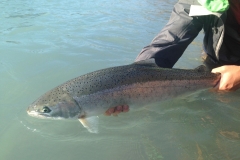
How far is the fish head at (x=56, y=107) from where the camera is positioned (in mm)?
2830

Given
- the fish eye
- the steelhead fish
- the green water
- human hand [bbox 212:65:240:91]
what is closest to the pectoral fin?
the steelhead fish

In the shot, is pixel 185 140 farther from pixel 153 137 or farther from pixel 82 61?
pixel 82 61

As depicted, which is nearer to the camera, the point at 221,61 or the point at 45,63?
the point at 221,61

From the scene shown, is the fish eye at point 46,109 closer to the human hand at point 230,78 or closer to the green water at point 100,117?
the green water at point 100,117

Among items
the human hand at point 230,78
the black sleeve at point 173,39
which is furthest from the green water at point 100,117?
the black sleeve at point 173,39

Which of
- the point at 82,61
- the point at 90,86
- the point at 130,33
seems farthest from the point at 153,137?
the point at 130,33

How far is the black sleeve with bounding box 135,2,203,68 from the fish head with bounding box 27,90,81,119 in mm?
1172

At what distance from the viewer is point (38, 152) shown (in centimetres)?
296

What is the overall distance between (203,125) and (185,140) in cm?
45

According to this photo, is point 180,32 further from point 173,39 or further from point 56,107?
point 56,107

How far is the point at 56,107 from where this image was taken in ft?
9.31

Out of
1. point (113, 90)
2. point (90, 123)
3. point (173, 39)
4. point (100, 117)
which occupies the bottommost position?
point (100, 117)

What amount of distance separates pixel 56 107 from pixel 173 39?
179 centimetres

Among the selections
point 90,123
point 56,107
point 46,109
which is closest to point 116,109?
point 90,123
